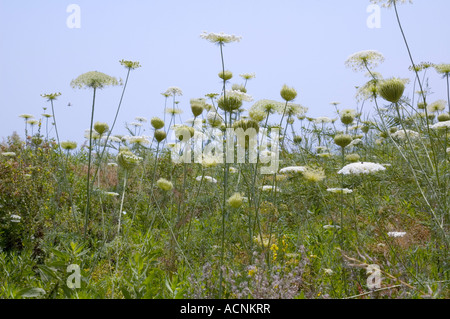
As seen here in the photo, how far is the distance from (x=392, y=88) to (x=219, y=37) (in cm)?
131

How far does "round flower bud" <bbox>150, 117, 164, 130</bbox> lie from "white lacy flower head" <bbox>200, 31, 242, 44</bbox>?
93cm

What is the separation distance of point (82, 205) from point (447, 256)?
4.35 meters

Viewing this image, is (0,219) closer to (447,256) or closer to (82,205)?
(82,205)

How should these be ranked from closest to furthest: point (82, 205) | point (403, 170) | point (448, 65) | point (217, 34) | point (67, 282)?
point (67, 282) → point (217, 34) → point (448, 65) → point (403, 170) → point (82, 205)

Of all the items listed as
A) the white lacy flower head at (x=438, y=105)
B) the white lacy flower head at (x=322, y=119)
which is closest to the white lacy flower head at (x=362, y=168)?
the white lacy flower head at (x=438, y=105)

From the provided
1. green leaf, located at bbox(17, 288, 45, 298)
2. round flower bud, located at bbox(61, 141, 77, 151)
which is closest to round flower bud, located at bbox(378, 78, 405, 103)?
green leaf, located at bbox(17, 288, 45, 298)

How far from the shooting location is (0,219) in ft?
14.4

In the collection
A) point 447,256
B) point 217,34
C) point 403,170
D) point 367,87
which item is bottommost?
point 447,256

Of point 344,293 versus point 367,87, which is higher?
point 367,87

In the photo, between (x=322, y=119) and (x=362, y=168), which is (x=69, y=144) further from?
(x=322, y=119)

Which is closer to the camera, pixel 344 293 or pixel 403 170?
pixel 344 293

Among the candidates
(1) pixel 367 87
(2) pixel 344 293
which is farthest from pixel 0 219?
(1) pixel 367 87

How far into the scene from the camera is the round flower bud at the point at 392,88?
2.63 meters
